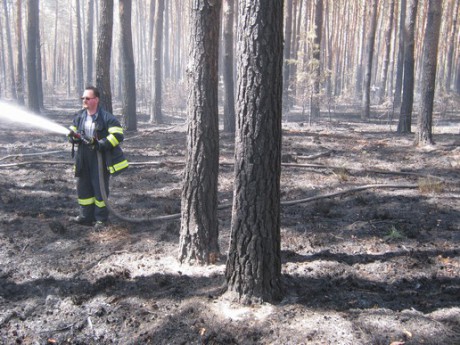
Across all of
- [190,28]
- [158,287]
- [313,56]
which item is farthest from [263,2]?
[313,56]

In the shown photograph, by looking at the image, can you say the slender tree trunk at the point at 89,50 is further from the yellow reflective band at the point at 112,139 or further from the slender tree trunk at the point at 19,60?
the yellow reflective band at the point at 112,139

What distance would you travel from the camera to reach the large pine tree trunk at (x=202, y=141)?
15.3ft

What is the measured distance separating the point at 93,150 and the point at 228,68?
917cm

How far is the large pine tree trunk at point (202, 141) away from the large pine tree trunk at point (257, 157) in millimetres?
920

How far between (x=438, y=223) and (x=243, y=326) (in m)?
3.79

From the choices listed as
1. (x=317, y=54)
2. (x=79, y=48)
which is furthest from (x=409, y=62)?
(x=79, y=48)

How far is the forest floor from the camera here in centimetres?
376

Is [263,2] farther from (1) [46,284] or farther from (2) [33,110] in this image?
(2) [33,110]

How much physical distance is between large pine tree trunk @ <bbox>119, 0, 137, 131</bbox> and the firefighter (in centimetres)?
899

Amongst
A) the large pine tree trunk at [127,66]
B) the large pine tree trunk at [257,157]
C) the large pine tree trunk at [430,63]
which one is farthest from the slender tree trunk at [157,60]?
the large pine tree trunk at [257,157]

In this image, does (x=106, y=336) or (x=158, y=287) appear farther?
(x=158, y=287)

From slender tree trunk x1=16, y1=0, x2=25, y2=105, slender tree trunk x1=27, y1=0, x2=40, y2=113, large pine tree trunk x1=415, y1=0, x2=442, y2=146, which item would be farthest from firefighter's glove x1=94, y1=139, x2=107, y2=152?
slender tree trunk x1=16, y1=0, x2=25, y2=105

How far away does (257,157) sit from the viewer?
3816 mm

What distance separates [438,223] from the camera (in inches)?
245
